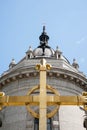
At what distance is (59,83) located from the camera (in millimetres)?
23469

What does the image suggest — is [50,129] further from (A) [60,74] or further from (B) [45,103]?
(B) [45,103]

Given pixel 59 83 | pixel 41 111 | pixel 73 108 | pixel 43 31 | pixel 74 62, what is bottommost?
pixel 41 111

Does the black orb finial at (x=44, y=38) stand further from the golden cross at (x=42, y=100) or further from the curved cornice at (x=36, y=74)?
the golden cross at (x=42, y=100)

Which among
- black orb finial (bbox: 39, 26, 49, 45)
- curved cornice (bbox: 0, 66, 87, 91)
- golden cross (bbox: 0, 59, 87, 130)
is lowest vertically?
golden cross (bbox: 0, 59, 87, 130)

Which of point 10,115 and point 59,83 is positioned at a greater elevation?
point 59,83

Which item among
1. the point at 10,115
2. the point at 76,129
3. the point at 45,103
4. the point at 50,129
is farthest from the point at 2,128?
the point at 45,103

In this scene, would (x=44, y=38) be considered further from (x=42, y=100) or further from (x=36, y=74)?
(x=42, y=100)

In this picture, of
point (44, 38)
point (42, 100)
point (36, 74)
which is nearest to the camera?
point (42, 100)

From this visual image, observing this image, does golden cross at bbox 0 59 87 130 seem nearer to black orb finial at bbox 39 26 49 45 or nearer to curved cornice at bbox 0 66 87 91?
curved cornice at bbox 0 66 87 91

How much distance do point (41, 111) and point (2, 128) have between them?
57.1ft

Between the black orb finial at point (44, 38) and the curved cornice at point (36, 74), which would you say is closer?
the curved cornice at point (36, 74)

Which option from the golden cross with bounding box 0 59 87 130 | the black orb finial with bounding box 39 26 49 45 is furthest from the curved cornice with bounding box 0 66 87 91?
the golden cross with bounding box 0 59 87 130

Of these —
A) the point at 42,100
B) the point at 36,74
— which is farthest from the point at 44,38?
the point at 42,100

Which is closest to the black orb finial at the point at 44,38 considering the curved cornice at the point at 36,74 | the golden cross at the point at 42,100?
the curved cornice at the point at 36,74
